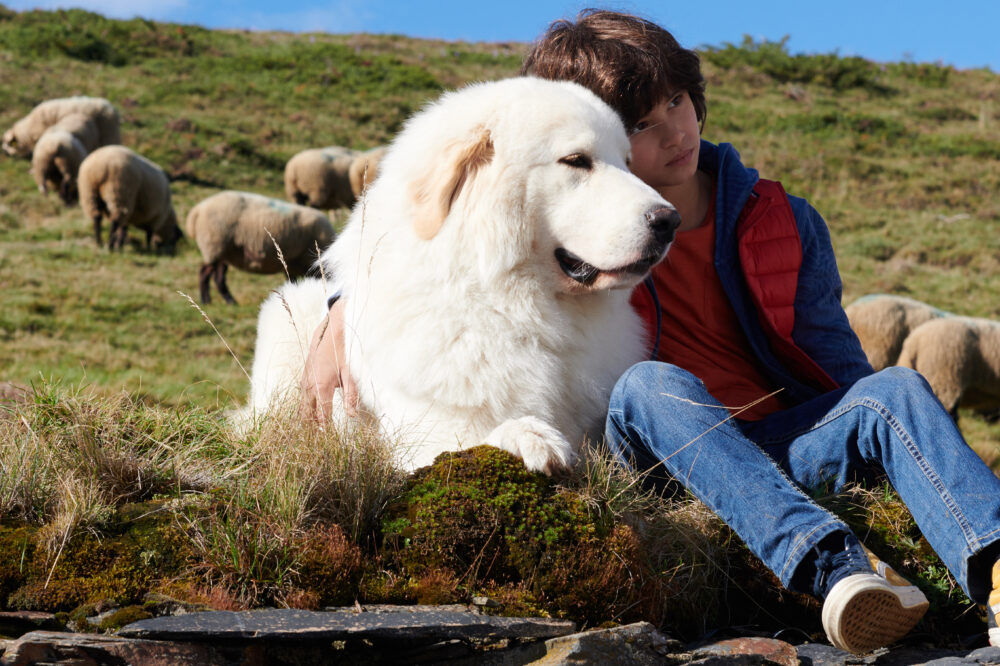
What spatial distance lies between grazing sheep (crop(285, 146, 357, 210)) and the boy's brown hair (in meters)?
15.8

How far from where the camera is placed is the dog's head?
Answer: 2701mm

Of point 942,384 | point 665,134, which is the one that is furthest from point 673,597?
point 942,384

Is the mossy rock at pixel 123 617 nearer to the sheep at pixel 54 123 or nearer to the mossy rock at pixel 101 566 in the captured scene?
the mossy rock at pixel 101 566

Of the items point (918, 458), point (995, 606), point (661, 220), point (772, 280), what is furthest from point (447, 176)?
point (995, 606)

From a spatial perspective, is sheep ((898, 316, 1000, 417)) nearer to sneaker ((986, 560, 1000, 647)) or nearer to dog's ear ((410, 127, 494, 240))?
sneaker ((986, 560, 1000, 647))

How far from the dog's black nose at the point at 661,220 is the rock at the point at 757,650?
1.20 metres

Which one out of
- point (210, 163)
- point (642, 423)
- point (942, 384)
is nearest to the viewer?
point (642, 423)

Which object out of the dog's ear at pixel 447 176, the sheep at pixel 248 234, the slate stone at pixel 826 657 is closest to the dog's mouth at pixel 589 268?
the dog's ear at pixel 447 176

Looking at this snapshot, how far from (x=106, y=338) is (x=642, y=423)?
770 centimetres

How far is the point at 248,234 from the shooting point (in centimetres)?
1283

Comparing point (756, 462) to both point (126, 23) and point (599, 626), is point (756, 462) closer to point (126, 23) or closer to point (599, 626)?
point (599, 626)

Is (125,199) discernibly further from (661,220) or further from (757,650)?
(757,650)

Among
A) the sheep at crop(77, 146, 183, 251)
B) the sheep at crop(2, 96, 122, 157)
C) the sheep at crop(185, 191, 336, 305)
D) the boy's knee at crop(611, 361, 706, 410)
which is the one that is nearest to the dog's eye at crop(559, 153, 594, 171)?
the boy's knee at crop(611, 361, 706, 410)

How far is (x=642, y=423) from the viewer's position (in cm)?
276
